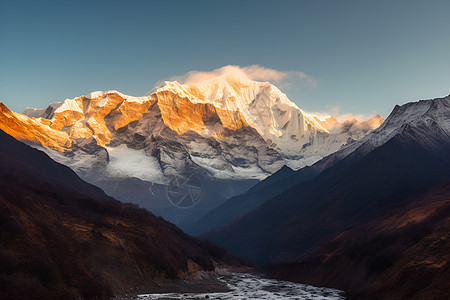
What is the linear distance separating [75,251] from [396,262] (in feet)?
144

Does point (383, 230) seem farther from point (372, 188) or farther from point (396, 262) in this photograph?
point (372, 188)

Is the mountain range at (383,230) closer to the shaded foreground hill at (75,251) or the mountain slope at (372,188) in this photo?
the mountain slope at (372,188)

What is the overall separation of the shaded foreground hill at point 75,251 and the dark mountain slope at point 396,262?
31.0m

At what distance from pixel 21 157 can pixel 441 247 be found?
484 feet

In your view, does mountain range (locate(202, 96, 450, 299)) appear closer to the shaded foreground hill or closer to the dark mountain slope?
the dark mountain slope

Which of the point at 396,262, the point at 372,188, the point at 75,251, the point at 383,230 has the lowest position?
the point at 396,262

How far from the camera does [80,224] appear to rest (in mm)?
73250

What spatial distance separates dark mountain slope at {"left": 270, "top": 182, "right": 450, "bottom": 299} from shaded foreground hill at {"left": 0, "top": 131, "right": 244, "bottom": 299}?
102 ft

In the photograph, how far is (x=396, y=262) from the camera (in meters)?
60.5

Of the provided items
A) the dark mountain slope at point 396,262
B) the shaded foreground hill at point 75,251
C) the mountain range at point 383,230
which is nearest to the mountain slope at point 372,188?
the mountain range at point 383,230

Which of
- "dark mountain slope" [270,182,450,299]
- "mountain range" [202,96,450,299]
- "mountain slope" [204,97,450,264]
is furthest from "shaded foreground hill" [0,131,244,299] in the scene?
"mountain slope" [204,97,450,264]

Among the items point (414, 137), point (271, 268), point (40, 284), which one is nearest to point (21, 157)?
point (271, 268)

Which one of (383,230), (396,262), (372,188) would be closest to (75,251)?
(396,262)

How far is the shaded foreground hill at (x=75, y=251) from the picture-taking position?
140 feet
